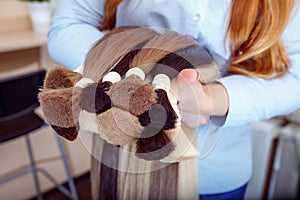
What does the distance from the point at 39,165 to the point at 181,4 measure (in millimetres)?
1530

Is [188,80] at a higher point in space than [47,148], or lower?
higher

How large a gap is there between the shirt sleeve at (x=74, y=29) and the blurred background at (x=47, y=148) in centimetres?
82

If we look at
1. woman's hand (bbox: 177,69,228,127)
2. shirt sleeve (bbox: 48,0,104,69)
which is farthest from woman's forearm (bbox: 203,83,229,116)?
shirt sleeve (bbox: 48,0,104,69)

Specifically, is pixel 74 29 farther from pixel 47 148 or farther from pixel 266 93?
pixel 47 148

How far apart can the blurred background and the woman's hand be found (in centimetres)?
103

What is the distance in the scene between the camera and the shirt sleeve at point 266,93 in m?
0.39

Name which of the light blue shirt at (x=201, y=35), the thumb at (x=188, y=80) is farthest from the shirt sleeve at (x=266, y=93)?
the thumb at (x=188, y=80)

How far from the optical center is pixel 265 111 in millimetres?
417

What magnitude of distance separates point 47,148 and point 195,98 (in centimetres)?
156

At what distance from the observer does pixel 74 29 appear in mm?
425

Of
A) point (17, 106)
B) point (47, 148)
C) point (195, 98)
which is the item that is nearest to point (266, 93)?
point (195, 98)

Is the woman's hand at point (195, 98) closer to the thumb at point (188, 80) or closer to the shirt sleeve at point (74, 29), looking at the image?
the thumb at point (188, 80)

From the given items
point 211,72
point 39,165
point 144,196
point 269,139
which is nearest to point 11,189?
point 39,165

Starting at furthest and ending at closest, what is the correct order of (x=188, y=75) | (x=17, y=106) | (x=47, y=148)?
(x=47, y=148) < (x=17, y=106) < (x=188, y=75)
